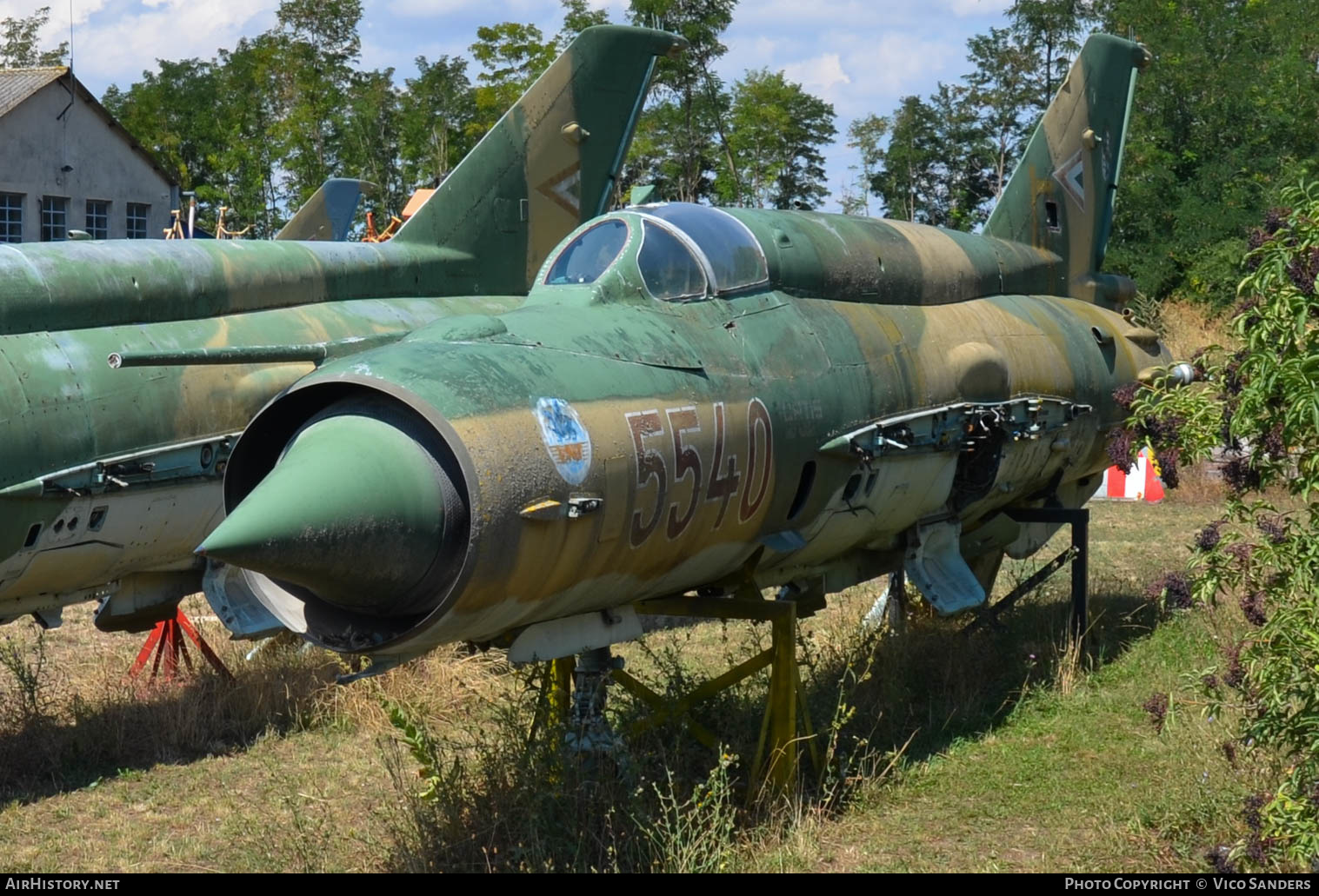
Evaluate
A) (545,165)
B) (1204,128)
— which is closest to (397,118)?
(1204,128)

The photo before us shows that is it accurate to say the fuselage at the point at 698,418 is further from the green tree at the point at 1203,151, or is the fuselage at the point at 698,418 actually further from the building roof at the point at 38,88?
the building roof at the point at 38,88

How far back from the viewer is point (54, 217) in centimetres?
3684

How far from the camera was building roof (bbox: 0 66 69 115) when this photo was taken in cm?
3450

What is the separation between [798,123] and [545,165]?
39.5m

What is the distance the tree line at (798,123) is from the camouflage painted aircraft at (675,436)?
76.2 feet

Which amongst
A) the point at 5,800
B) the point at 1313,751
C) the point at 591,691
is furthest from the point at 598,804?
the point at 5,800

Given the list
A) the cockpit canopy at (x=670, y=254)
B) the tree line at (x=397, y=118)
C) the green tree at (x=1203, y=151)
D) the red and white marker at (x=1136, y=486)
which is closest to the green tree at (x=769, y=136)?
the tree line at (x=397, y=118)

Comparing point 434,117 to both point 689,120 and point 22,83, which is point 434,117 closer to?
point 689,120

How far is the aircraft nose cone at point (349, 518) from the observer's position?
4707 millimetres

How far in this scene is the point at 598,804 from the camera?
259 inches

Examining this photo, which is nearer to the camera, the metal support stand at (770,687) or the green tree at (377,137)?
the metal support stand at (770,687)

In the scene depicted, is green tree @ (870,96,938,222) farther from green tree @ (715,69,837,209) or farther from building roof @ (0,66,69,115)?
building roof @ (0,66,69,115)

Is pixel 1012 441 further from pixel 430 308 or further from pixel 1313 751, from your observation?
pixel 430 308

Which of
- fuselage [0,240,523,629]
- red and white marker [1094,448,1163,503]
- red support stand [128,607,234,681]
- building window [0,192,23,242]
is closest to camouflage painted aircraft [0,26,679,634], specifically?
fuselage [0,240,523,629]
